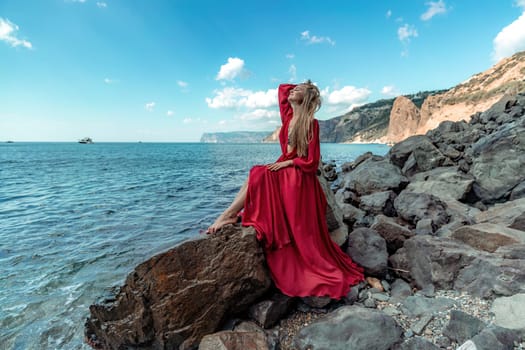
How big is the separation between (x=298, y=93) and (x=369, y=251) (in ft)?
9.89

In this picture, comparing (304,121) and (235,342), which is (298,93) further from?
(235,342)

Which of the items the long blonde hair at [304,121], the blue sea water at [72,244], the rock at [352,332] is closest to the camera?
the rock at [352,332]

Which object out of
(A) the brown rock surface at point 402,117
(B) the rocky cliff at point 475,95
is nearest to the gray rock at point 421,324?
(B) the rocky cliff at point 475,95

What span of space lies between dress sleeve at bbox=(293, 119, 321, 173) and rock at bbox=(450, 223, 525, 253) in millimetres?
3010

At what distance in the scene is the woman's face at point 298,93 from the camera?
4.63 metres

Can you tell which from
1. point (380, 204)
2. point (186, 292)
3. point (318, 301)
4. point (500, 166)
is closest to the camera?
point (186, 292)

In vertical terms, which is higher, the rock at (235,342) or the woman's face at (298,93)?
the woman's face at (298,93)

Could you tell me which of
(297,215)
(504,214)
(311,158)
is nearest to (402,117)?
(504,214)

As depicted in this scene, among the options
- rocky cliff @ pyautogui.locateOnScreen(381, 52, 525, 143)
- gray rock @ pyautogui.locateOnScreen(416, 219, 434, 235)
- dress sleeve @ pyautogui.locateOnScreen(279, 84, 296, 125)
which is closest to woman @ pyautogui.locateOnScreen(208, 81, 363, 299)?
dress sleeve @ pyautogui.locateOnScreen(279, 84, 296, 125)

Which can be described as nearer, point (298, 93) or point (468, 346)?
point (468, 346)

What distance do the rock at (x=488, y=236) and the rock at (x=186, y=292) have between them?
12.1 ft

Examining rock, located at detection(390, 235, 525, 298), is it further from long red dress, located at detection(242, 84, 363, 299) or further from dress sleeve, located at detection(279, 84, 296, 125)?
dress sleeve, located at detection(279, 84, 296, 125)

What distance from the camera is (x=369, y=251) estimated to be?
16.7 ft

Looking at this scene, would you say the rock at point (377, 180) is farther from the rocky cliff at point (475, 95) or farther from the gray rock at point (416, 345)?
the rocky cliff at point (475, 95)
